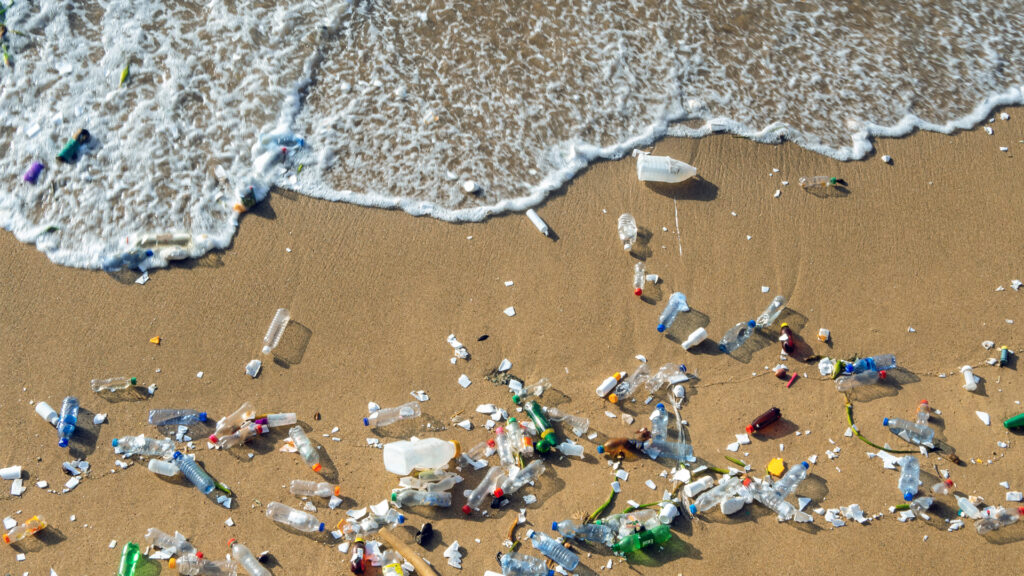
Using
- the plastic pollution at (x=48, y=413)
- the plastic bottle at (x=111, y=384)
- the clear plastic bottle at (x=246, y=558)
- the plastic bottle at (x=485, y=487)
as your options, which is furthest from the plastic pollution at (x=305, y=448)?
the plastic pollution at (x=48, y=413)

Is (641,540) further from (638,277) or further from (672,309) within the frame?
(638,277)

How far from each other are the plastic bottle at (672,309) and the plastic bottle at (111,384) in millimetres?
3600

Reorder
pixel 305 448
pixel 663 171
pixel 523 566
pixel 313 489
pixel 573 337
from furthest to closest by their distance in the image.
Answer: pixel 663 171, pixel 573 337, pixel 305 448, pixel 313 489, pixel 523 566

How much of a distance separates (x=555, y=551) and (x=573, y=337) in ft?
4.65

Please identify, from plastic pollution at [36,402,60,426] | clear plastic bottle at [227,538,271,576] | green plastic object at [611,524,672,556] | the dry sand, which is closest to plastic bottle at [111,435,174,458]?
the dry sand

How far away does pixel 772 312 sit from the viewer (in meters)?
4.68

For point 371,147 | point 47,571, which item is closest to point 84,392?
point 47,571

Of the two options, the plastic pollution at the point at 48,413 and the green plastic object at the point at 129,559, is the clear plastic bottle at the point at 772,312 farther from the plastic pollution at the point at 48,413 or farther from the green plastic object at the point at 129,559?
the plastic pollution at the point at 48,413

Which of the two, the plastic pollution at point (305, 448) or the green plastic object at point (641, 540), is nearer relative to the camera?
the green plastic object at point (641, 540)

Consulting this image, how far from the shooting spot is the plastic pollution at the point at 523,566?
3775 mm

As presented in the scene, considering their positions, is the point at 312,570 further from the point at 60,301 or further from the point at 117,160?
the point at 117,160

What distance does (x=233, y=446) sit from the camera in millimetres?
4203

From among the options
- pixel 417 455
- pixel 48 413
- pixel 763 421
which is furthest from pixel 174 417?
pixel 763 421

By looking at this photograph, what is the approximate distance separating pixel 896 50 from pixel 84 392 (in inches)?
285
